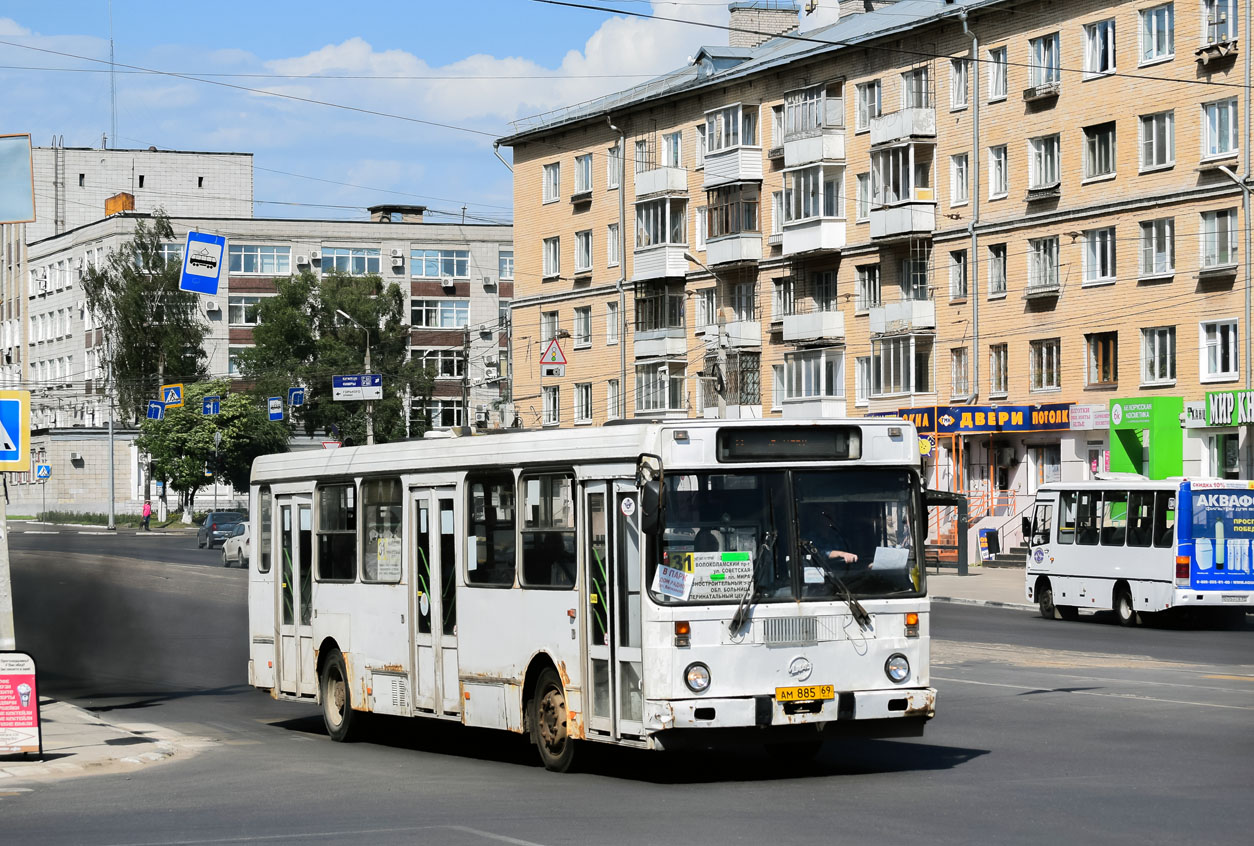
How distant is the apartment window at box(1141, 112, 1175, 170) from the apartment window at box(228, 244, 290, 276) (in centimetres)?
6813

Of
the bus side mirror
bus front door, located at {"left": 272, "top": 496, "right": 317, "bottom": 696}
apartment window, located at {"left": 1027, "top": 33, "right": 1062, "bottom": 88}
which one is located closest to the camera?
the bus side mirror

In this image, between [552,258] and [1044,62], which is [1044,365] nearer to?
[1044,62]

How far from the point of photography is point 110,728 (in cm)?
1695

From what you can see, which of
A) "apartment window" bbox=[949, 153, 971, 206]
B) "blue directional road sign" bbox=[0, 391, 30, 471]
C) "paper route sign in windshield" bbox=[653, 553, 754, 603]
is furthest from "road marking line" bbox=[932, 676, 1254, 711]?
"apartment window" bbox=[949, 153, 971, 206]

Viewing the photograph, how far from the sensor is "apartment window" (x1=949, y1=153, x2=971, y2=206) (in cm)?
5475

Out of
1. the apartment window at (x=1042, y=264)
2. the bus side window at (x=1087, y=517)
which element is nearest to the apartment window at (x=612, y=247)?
the apartment window at (x=1042, y=264)

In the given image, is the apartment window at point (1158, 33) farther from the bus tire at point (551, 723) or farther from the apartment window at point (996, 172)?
the bus tire at point (551, 723)

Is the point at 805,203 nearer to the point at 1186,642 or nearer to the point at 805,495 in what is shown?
the point at 1186,642

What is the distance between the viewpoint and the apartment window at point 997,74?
53.1 m

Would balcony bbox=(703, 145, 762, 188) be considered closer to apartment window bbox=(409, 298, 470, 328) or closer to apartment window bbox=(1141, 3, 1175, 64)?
apartment window bbox=(1141, 3, 1175, 64)

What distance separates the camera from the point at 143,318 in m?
95.5

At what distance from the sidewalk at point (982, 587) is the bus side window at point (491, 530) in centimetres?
2200

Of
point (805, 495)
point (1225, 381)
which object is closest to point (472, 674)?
point (805, 495)

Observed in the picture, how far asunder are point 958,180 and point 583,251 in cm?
2037
